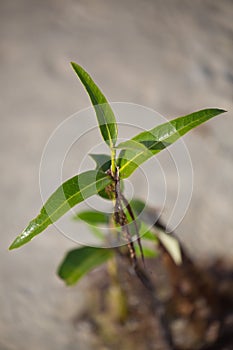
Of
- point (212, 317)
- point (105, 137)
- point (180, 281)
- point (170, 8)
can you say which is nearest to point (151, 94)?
point (170, 8)

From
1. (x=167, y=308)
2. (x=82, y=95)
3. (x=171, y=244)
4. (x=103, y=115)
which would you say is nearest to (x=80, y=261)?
(x=171, y=244)

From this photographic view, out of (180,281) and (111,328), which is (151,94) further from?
(111,328)

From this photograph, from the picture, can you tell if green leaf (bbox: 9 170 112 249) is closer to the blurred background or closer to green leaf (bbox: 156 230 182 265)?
green leaf (bbox: 156 230 182 265)

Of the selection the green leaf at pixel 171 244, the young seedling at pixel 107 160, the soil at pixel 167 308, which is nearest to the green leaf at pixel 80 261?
the green leaf at pixel 171 244

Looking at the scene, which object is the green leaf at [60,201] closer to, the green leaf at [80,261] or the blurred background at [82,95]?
the green leaf at [80,261]

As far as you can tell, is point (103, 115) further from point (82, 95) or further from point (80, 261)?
point (82, 95)

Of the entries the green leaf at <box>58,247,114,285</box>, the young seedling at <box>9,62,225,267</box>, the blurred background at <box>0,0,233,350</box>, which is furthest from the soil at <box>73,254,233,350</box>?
the young seedling at <box>9,62,225,267</box>
